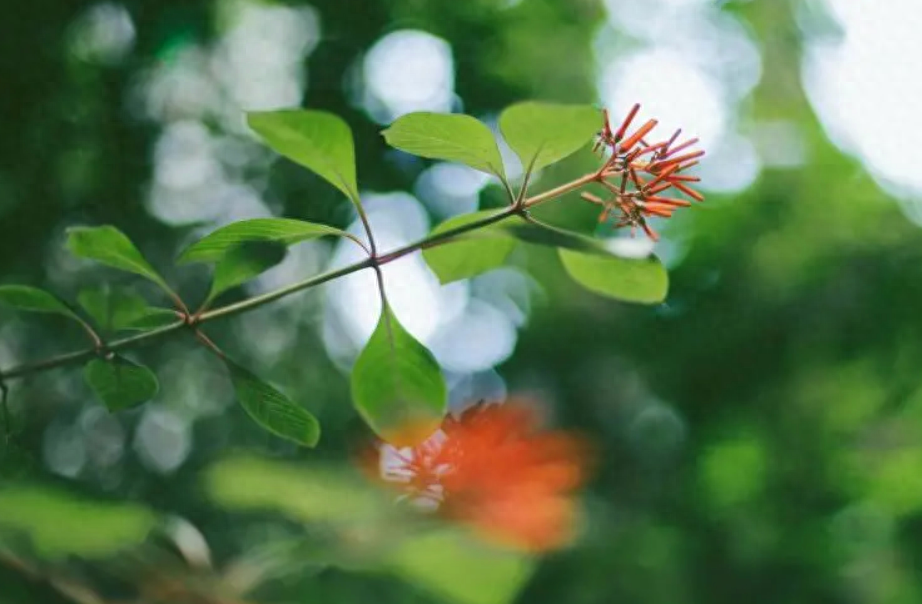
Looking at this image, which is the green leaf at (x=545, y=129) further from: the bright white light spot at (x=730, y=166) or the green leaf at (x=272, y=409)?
the bright white light spot at (x=730, y=166)

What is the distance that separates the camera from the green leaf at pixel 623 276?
0.24 meters

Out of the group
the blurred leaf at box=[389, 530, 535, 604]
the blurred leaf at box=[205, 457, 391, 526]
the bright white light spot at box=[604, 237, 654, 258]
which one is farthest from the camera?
the blurred leaf at box=[205, 457, 391, 526]

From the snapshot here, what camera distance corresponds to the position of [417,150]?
242 mm

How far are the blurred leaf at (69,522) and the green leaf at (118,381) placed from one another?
0.13 metres

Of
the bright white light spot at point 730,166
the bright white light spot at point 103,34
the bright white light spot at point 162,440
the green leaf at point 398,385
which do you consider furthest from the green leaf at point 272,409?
the bright white light spot at point 730,166

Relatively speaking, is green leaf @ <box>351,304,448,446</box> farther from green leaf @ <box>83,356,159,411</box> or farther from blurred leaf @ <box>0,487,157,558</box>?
blurred leaf @ <box>0,487,157,558</box>

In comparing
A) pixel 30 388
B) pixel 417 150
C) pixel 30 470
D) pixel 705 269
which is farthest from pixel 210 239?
pixel 705 269

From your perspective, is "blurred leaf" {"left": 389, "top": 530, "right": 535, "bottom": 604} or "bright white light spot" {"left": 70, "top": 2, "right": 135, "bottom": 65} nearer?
"blurred leaf" {"left": 389, "top": 530, "right": 535, "bottom": 604}

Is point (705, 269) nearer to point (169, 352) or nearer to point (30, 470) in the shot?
point (169, 352)

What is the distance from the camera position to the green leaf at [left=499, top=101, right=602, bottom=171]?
23cm

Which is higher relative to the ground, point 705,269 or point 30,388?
point 705,269

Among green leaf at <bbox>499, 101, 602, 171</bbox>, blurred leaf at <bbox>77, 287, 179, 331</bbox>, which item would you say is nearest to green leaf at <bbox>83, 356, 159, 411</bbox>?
blurred leaf at <bbox>77, 287, 179, 331</bbox>

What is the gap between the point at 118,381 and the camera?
0.92 ft

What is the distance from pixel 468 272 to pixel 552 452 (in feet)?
1.26
